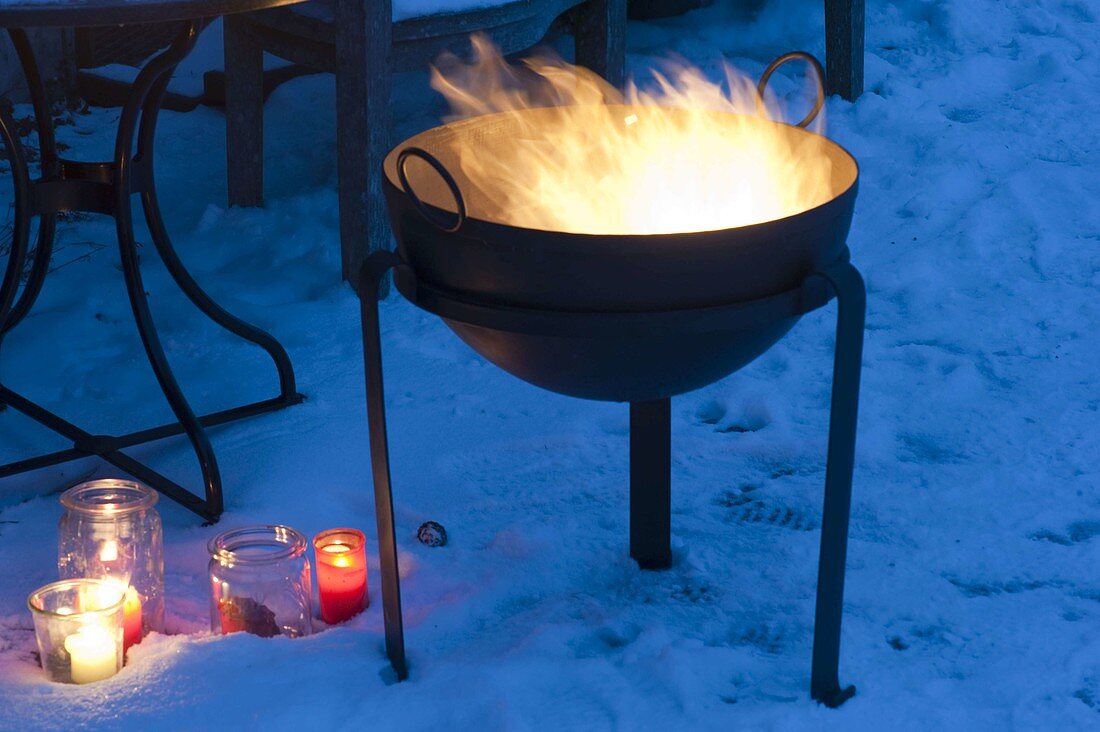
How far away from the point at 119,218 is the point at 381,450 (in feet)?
2.76

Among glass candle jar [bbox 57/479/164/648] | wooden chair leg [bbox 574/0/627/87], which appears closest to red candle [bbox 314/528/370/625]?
glass candle jar [bbox 57/479/164/648]

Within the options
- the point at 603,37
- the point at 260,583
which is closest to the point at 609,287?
the point at 260,583

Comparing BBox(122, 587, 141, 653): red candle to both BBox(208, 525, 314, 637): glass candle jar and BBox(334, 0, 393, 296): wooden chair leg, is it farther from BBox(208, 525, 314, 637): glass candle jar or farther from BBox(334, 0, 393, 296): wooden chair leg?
BBox(334, 0, 393, 296): wooden chair leg

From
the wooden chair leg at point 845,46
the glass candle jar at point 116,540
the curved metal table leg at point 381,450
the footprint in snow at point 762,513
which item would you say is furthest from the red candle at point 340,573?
the wooden chair leg at point 845,46

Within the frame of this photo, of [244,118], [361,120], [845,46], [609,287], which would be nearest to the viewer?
[609,287]

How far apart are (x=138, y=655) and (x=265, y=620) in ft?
0.66

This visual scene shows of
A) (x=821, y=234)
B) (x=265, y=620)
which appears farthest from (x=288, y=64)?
(x=821, y=234)

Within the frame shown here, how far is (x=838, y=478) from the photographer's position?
178 cm

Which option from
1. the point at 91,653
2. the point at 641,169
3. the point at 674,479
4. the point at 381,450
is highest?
the point at 641,169

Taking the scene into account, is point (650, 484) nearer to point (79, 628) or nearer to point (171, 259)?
point (79, 628)

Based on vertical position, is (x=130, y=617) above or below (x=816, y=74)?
below

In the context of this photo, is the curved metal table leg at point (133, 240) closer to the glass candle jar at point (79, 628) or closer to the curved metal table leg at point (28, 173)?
the curved metal table leg at point (28, 173)

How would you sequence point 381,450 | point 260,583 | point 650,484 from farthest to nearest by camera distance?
point 650,484, point 260,583, point 381,450

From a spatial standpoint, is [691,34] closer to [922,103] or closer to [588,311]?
[922,103]
